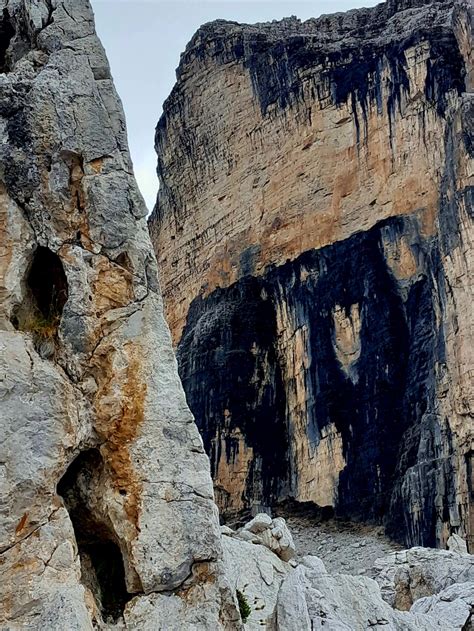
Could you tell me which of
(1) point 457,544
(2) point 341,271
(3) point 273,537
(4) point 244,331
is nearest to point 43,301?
(3) point 273,537

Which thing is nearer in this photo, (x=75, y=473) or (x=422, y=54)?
(x=75, y=473)

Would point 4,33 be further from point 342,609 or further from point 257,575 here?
point 342,609

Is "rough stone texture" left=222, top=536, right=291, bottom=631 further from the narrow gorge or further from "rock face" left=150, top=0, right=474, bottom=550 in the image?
"rock face" left=150, top=0, right=474, bottom=550

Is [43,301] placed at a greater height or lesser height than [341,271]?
lesser

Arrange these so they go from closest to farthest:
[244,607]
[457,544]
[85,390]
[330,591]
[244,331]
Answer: [85,390], [244,607], [330,591], [457,544], [244,331]

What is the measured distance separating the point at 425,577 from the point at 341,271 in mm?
21281

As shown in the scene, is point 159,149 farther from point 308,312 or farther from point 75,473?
point 75,473

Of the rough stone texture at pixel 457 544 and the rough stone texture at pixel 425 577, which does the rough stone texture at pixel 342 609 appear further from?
the rough stone texture at pixel 457 544

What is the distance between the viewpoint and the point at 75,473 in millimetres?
12320

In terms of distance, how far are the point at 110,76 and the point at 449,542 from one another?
733 inches

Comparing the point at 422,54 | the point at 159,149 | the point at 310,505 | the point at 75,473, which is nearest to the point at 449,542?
the point at 310,505

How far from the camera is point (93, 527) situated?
40.2ft

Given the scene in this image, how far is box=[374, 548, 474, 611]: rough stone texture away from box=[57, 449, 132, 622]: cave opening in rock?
366 inches

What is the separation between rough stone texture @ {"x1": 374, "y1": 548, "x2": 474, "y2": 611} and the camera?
20.3 metres
